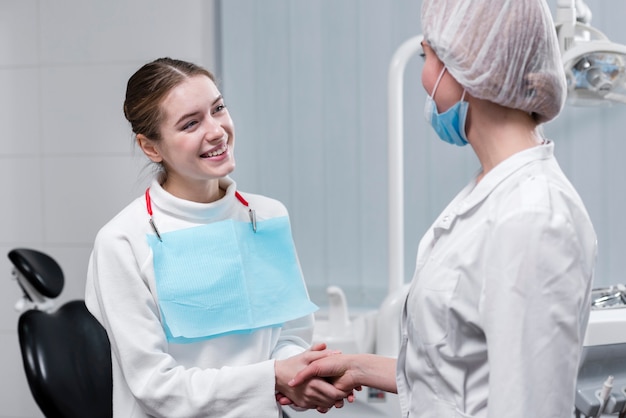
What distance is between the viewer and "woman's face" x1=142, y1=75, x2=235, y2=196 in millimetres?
1413

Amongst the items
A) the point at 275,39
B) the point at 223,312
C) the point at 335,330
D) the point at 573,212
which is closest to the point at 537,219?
the point at 573,212

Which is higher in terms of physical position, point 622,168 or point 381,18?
point 381,18

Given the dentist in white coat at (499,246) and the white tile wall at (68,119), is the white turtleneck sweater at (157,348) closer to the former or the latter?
the dentist in white coat at (499,246)

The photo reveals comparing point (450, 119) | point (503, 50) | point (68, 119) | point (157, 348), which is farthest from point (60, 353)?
point (68, 119)

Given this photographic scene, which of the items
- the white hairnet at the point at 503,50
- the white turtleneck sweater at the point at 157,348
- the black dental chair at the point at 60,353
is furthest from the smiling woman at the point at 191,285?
the white hairnet at the point at 503,50

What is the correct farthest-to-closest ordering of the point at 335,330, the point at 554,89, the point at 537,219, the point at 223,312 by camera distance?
the point at 335,330
the point at 223,312
the point at 554,89
the point at 537,219

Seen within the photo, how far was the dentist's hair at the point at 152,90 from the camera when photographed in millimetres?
1437

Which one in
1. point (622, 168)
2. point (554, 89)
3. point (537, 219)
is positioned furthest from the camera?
point (622, 168)

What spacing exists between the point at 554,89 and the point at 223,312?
71 centimetres

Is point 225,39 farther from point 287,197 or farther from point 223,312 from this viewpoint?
point 223,312

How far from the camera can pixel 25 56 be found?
2889 mm

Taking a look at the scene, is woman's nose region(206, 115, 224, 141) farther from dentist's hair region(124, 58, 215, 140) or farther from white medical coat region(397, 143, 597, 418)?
white medical coat region(397, 143, 597, 418)

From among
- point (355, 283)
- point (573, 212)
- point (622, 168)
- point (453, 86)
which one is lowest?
point (355, 283)

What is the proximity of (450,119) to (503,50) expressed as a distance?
13 centimetres
